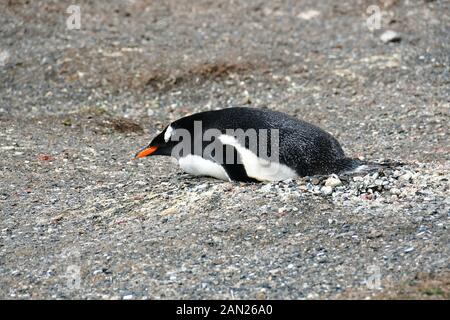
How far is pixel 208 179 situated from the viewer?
5285mm

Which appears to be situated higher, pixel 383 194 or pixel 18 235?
pixel 383 194

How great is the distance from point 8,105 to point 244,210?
13.5 ft

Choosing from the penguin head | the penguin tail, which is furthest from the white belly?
the penguin tail

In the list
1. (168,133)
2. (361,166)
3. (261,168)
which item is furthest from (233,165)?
(361,166)

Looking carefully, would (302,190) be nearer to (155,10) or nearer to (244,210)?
(244,210)

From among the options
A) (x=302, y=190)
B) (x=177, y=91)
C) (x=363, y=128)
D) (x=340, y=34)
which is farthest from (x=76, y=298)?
(x=340, y=34)

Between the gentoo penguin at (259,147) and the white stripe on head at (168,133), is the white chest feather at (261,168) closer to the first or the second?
the gentoo penguin at (259,147)

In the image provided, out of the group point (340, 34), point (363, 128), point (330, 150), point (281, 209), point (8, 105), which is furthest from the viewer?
point (340, 34)

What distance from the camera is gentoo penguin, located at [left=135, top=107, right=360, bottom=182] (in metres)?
4.96

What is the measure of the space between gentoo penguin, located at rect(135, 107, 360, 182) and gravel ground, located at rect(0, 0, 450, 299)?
137 mm

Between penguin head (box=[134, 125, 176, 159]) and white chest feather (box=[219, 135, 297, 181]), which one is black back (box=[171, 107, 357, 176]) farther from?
penguin head (box=[134, 125, 176, 159])

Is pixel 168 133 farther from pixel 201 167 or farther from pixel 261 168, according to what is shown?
pixel 261 168

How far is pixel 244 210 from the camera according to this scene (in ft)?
15.4
